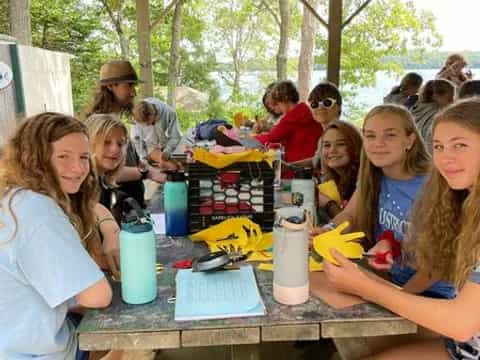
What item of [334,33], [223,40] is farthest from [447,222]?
[223,40]

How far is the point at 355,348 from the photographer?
1.53 meters

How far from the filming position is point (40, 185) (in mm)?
1274

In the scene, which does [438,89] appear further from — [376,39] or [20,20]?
[376,39]

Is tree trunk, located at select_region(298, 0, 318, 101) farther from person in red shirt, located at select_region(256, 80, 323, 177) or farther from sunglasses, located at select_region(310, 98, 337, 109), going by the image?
sunglasses, located at select_region(310, 98, 337, 109)

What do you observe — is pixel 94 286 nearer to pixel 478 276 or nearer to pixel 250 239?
pixel 250 239

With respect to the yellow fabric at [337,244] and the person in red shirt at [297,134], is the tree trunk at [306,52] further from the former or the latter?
the yellow fabric at [337,244]

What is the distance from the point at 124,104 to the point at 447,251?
93.6 inches

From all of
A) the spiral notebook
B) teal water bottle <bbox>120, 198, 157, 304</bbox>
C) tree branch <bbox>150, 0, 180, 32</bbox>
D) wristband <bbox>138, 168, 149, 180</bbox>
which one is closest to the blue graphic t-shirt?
the spiral notebook

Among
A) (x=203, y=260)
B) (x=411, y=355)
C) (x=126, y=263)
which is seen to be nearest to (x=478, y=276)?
(x=411, y=355)

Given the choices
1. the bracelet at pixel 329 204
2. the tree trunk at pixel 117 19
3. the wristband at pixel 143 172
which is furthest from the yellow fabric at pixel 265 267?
the tree trunk at pixel 117 19

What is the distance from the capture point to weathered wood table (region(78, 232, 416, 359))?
1107 mm

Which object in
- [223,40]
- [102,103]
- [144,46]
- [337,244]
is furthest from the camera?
[223,40]

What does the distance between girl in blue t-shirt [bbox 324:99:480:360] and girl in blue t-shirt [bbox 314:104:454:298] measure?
0.24 metres

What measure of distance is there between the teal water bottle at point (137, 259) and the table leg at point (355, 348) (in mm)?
712
